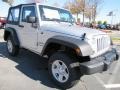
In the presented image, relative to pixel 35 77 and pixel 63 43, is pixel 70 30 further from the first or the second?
pixel 35 77

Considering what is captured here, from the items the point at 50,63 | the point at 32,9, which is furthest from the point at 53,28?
the point at 32,9

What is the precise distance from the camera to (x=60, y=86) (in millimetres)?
5500

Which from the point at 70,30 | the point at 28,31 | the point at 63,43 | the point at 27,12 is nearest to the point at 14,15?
the point at 27,12

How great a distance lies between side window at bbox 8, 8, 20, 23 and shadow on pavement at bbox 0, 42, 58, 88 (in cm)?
137

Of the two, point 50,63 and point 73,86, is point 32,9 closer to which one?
point 50,63

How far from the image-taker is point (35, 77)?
243 inches

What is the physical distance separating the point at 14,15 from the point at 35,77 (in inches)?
128

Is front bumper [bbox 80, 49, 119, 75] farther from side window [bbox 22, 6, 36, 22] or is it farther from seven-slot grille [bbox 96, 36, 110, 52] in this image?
side window [bbox 22, 6, 36, 22]

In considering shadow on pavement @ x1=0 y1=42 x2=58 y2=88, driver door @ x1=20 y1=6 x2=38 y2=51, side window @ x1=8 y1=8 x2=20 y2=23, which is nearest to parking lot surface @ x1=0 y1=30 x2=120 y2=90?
shadow on pavement @ x1=0 y1=42 x2=58 y2=88

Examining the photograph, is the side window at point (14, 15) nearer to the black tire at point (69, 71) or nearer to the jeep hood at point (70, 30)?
the jeep hood at point (70, 30)

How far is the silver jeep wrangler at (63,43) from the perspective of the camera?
5148 millimetres

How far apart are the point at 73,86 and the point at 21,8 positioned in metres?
3.67

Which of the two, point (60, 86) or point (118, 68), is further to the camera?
point (118, 68)

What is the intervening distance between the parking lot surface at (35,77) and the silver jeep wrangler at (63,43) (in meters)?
0.43
